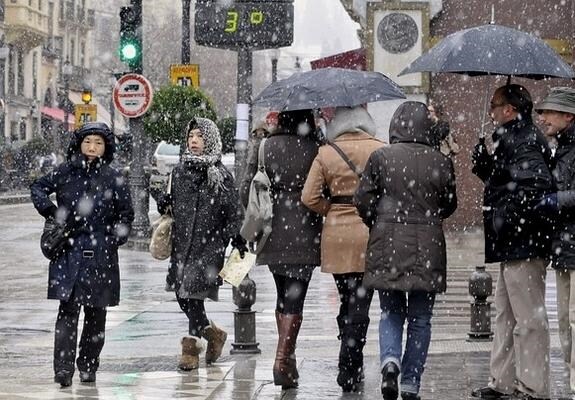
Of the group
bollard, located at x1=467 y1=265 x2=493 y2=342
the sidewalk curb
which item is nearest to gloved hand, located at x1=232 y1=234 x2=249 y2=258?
bollard, located at x1=467 y1=265 x2=493 y2=342

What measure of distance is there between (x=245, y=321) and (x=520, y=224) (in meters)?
3.54

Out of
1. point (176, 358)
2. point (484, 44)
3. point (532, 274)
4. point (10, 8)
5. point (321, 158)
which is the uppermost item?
point (10, 8)

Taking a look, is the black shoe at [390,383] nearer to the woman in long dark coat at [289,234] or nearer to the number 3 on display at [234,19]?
the woman in long dark coat at [289,234]

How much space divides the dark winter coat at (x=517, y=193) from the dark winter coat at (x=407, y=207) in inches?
11.4

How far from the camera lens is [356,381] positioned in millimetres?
9367

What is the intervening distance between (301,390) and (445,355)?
1.90 metres

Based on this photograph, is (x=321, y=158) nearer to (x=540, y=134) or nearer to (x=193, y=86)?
(x=540, y=134)

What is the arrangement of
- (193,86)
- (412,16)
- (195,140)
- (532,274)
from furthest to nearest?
(193,86), (412,16), (195,140), (532,274)

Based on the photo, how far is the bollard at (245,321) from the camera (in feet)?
37.7

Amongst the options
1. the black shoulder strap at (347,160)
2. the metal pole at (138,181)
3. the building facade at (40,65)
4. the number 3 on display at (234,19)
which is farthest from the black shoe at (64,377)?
the building facade at (40,65)

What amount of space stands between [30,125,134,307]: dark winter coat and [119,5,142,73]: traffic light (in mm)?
16020

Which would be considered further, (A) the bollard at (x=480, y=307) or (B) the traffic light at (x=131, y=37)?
(B) the traffic light at (x=131, y=37)

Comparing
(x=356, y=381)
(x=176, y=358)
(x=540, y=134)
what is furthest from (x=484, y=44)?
(x=176, y=358)

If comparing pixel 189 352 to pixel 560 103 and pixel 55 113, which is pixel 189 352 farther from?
pixel 55 113
